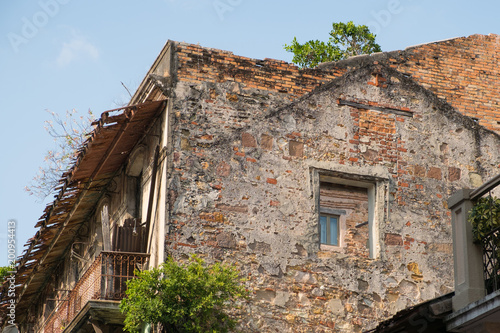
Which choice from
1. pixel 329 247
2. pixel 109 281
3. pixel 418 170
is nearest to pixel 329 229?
pixel 329 247

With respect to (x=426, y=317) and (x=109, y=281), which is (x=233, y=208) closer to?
(x=109, y=281)

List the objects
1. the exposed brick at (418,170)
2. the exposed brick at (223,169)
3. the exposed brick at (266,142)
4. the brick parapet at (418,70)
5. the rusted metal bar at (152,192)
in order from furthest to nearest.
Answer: the exposed brick at (418,170)
the brick parapet at (418,70)
the exposed brick at (266,142)
the rusted metal bar at (152,192)
the exposed brick at (223,169)

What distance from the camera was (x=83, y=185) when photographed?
47.8 ft

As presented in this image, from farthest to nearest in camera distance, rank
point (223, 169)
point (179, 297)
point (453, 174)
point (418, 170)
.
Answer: point (453, 174)
point (418, 170)
point (223, 169)
point (179, 297)

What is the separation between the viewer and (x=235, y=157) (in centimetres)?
1255

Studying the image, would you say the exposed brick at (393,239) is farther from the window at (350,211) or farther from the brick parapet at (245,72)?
the brick parapet at (245,72)

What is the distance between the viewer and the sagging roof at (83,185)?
12.4 meters

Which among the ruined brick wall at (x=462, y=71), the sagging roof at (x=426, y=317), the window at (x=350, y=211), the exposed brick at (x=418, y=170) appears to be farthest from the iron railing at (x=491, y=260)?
Result: the ruined brick wall at (x=462, y=71)

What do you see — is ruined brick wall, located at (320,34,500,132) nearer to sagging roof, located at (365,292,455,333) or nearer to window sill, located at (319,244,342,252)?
window sill, located at (319,244,342,252)

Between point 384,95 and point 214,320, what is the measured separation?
15.9 ft

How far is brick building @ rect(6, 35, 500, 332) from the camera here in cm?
1215

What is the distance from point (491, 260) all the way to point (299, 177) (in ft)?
13.9

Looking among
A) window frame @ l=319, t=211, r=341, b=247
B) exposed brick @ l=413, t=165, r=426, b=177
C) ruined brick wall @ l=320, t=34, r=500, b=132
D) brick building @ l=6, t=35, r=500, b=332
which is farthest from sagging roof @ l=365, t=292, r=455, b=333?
ruined brick wall @ l=320, t=34, r=500, b=132

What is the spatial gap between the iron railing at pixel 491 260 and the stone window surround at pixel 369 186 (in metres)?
3.64
